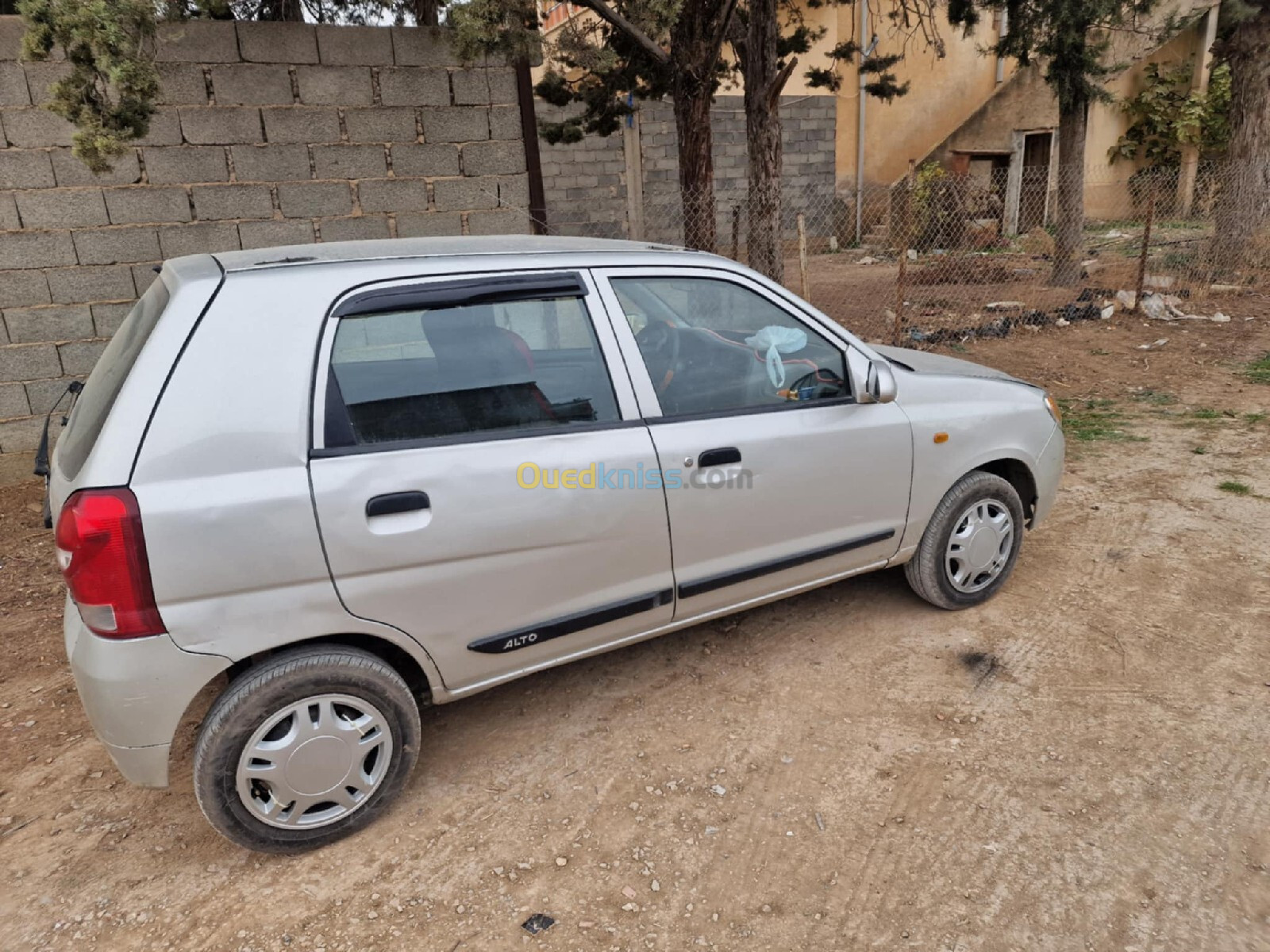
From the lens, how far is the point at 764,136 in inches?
308

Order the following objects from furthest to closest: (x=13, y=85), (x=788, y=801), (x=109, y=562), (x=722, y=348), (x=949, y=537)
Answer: (x=13, y=85), (x=949, y=537), (x=722, y=348), (x=788, y=801), (x=109, y=562)

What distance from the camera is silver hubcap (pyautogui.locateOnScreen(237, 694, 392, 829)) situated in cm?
236

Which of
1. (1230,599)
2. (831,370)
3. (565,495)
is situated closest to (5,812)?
(565,495)

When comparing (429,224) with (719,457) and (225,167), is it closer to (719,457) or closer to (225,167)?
(225,167)

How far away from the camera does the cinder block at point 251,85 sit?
5.29 m

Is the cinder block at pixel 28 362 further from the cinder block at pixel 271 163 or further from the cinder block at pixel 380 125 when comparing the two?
the cinder block at pixel 380 125

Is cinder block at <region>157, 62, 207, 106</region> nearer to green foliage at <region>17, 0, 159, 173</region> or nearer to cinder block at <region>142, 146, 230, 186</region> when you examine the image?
cinder block at <region>142, 146, 230, 186</region>

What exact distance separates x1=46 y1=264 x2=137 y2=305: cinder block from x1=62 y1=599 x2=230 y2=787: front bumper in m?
4.00

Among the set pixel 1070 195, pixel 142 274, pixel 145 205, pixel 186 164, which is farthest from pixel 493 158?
pixel 1070 195

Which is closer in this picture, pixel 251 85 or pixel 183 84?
pixel 183 84

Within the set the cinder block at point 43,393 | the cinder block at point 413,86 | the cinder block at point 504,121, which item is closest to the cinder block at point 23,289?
the cinder block at point 43,393

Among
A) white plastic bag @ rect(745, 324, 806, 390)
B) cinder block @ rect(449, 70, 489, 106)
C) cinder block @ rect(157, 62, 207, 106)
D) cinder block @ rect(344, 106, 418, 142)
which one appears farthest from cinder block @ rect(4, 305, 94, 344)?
white plastic bag @ rect(745, 324, 806, 390)

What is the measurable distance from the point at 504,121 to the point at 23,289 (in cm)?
335

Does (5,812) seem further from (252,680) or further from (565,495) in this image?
(565,495)
